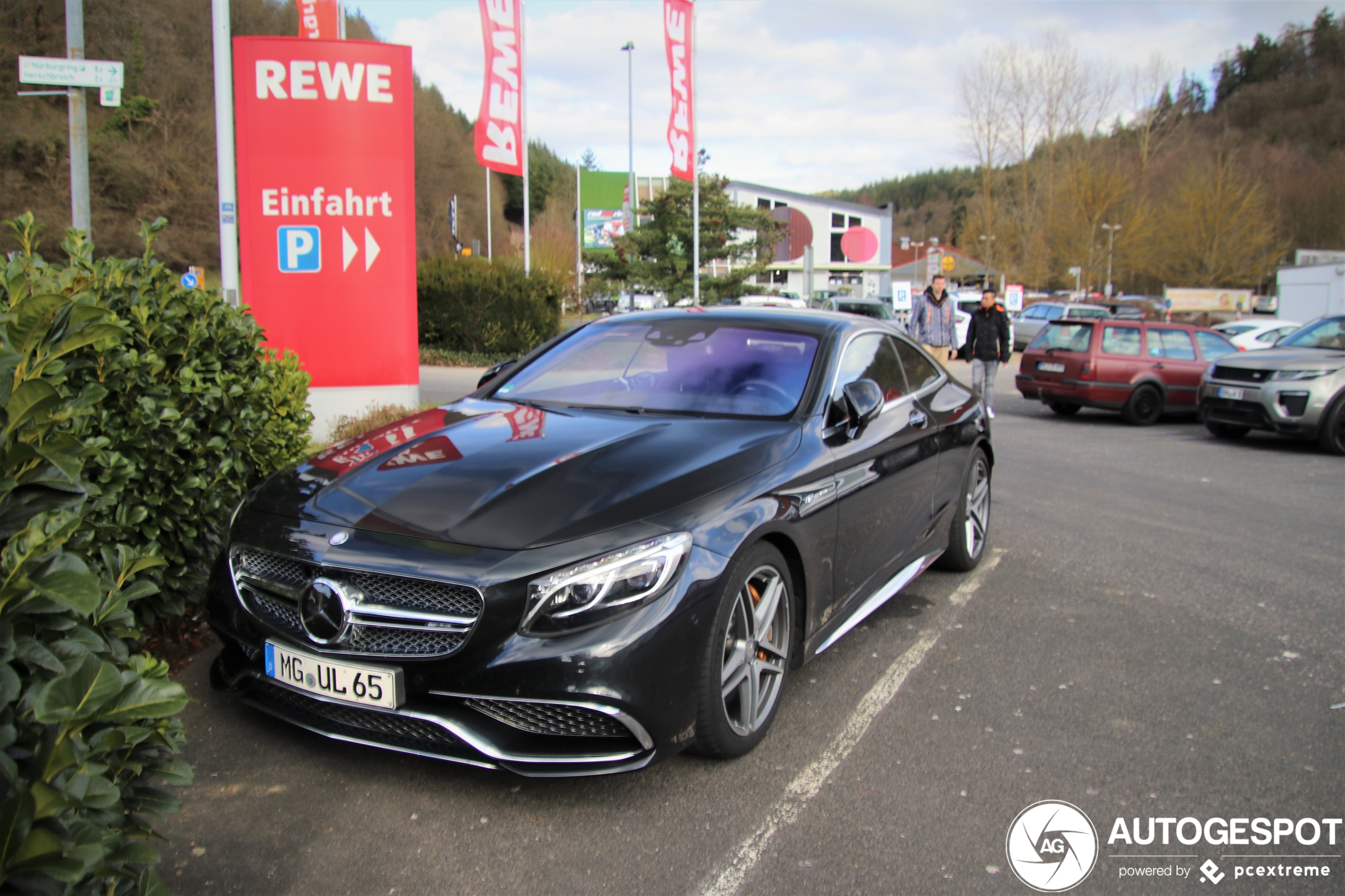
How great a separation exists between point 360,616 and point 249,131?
7.90 meters

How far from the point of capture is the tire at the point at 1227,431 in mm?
12516

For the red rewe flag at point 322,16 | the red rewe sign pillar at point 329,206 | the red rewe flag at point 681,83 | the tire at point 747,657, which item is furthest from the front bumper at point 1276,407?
the red rewe flag at point 322,16

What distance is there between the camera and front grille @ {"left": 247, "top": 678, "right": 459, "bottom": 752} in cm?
271

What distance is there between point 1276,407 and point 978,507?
7.66 metres

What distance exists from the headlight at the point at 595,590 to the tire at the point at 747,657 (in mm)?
272

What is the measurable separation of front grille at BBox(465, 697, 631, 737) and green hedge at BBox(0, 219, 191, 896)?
0.89m

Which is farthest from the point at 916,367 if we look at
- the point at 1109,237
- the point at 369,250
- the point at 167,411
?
the point at 1109,237

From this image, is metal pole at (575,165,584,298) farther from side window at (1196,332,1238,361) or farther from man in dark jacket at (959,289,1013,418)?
side window at (1196,332,1238,361)

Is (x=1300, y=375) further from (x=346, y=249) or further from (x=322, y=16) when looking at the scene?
(x=322, y=16)

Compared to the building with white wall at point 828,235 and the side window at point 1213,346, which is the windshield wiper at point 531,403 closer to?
the side window at point 1213,346

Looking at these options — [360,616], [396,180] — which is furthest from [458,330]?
[360,616]

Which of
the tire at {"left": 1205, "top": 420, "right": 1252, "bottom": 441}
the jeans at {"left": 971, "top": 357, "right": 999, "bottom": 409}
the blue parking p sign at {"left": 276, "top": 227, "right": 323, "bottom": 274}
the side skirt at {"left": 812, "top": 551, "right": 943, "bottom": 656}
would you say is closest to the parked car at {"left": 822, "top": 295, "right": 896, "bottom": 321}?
the jeans at {"left": 971, "top": 357, "right": 999, "bottom": 409}

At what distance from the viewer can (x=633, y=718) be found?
2.69 meters

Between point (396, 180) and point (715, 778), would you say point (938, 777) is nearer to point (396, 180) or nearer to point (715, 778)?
point (715, 778)
